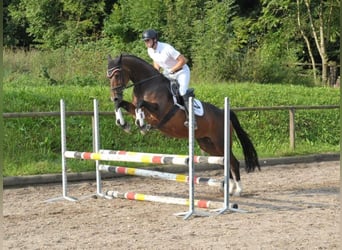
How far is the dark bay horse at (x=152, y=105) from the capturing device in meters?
7.75

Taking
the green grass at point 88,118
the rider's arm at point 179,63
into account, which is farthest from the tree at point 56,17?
the rider's arm at point 179,63

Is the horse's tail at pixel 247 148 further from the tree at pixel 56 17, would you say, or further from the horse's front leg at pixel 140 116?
the tree at pixel 56 17

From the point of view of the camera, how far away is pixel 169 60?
830cm

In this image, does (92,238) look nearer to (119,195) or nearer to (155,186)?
(119,195)

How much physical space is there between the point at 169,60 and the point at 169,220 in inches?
88.9

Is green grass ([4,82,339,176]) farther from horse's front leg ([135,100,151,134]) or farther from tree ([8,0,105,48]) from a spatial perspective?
tree ([8,0,105,48])

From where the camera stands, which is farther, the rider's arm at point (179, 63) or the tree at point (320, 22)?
the tree at point (320, 22)

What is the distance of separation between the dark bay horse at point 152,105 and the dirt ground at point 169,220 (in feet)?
2.93

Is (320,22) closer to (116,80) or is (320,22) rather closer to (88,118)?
(88,118)

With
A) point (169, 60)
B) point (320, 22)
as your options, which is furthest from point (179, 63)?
point (320, 22)

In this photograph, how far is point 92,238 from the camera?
605cm

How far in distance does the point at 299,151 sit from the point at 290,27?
39.8 ft

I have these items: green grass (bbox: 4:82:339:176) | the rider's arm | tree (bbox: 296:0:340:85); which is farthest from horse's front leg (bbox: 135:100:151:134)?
tree (bbox: 296:0:340:85)

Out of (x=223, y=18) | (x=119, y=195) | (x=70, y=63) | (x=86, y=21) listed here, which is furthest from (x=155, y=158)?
(x=86, y=21)
